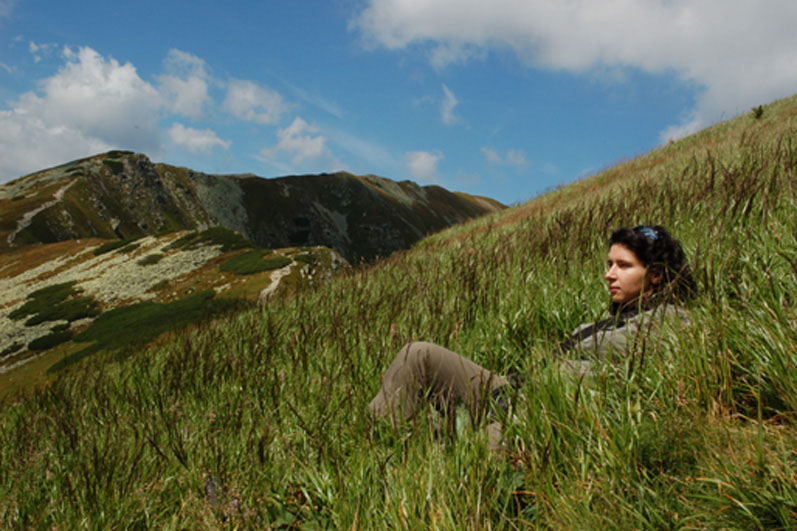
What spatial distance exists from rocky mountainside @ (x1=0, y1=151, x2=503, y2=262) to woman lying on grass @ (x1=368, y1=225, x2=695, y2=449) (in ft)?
174

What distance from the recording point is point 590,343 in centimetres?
246

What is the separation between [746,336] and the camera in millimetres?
1627

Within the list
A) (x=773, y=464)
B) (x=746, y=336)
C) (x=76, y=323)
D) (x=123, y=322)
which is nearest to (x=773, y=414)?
(x=746, y=336)

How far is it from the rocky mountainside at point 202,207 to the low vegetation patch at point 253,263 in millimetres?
37565

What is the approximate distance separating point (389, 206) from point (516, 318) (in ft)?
373

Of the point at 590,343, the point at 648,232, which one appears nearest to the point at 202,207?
the point at 648,232

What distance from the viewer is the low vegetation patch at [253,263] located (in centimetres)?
1723

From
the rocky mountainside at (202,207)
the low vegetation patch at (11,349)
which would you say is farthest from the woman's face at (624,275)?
the rocky mountainside at (202,207)

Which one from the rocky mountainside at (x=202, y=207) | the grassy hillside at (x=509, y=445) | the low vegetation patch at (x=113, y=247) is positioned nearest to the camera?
the grassy hillside at (x=509, y=445)

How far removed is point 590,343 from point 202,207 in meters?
101

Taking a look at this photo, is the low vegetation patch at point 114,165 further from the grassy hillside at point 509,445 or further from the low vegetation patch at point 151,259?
the grassy hillside at point 509,445

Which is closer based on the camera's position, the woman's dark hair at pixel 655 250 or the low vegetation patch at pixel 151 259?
the woman's dark hair at pixel 655 250

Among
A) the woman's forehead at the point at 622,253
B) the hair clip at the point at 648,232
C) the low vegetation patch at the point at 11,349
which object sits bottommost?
the low vegetation patch at the point at 11,349

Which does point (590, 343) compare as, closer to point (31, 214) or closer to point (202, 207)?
point (31, 214)
